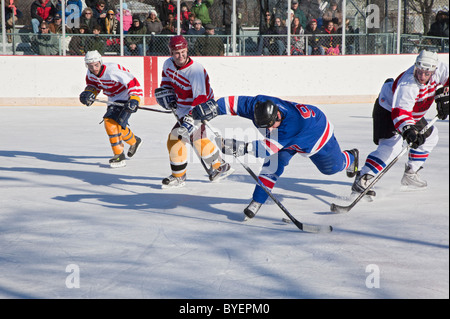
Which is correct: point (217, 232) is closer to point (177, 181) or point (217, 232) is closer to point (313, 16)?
point (177, 181)

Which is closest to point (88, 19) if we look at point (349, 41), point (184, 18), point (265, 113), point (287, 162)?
point (184, 18)

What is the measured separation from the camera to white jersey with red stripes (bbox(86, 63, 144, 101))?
5102 mm

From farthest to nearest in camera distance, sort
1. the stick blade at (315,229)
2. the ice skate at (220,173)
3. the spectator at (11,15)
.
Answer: the spectator at (11,15)
the ice skate at (220,173)
the stick blade at (315,229)

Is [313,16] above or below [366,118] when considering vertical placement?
above

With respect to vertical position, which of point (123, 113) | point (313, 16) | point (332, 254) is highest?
point (313, 16)

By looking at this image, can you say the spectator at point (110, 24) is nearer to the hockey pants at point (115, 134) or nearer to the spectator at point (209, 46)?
the spectator at point (209, 46)

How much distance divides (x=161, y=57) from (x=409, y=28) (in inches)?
160

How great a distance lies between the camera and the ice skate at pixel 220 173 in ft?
15.2

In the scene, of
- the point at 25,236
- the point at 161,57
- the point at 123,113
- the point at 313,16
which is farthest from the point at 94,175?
the point at 313,16

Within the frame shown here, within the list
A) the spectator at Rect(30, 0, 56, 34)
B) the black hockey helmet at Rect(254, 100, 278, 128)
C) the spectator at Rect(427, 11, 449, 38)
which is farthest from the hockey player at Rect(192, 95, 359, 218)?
the spectator at Rect(427, 11, 449, 38)

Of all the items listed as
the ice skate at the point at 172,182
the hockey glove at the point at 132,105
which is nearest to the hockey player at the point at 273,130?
the ice skate at the point at 172,182

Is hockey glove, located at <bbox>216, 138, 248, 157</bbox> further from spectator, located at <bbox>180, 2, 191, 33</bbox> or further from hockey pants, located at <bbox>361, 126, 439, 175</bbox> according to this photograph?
spectator, located at <bbox>180, 2, 191, 33</bbox>

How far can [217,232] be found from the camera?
3354 mm

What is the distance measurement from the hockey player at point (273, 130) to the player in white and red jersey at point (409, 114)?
0.47 m
